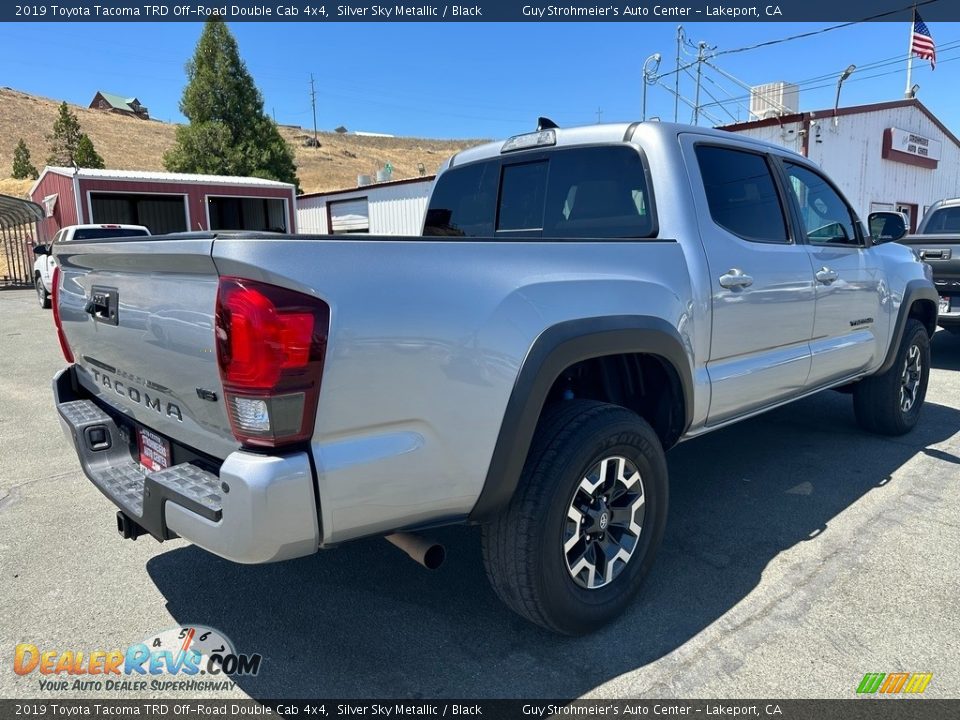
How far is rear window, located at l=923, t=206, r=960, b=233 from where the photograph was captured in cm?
906

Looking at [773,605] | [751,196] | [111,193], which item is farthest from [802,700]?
[111,193]

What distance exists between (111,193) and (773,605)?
Answer: 82.0 feet

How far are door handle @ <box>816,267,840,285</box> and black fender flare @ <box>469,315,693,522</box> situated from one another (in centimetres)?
186

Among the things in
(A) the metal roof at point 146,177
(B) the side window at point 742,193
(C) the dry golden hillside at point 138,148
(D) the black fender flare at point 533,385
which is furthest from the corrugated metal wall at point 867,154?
(C) the dry golden hillside at point 138,148

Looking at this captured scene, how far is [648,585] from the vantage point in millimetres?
2994

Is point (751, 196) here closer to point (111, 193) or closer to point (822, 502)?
point (822, 502)

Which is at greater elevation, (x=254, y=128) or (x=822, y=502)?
(x=254, y=128)

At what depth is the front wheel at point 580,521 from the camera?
236 centimetres

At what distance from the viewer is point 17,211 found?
2186cm

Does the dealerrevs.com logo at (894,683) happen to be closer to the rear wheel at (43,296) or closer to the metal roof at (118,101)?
the rear wheel at (43,296)

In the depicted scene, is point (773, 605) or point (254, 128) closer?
point (773, 605)

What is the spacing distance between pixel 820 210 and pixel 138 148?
247ft

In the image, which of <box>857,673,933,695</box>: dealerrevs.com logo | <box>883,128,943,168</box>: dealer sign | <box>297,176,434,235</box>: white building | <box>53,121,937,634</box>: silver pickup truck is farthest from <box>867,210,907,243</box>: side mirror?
<box>297,176,434,235</box>: white building

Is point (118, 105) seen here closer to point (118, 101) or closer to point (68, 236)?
A: point (118, 101)
